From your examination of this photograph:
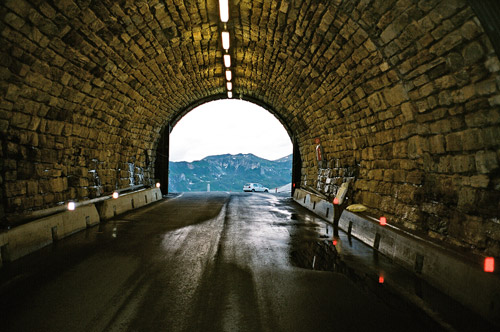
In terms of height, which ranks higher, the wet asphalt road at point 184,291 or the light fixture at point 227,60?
the light fixture at point 227,60

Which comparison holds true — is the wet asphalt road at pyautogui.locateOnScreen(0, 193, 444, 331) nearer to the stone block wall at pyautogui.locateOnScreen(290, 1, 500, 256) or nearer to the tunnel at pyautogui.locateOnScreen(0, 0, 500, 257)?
the tunnel at pyautogui.locateOnScreen(0, 0, 500, 257)

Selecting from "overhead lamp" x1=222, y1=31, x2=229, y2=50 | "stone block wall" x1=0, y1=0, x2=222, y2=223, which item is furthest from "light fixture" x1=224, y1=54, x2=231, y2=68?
"stone block wall" x1=0, y1=0, x2=222, y2=223

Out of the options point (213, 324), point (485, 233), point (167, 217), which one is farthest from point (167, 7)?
Result: point (485, 233)

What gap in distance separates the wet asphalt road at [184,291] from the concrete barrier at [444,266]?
2.65ft

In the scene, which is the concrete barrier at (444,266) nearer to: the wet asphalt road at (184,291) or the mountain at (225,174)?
the wet asphalt road at (184,291)

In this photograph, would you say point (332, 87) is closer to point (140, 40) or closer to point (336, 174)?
point (336, 174)

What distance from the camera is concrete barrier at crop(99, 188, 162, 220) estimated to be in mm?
9367

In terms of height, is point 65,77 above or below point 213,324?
above

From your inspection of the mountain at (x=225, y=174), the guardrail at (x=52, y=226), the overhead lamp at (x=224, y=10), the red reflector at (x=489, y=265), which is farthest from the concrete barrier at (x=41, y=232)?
the mountain at (x=225, y=174)

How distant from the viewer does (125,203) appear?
1123 centimetres

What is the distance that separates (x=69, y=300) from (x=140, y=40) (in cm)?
663

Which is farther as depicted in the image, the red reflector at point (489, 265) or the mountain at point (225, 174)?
the mountain at point (225, 174)

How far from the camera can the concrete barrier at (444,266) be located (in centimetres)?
323

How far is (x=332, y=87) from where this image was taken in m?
8.89
